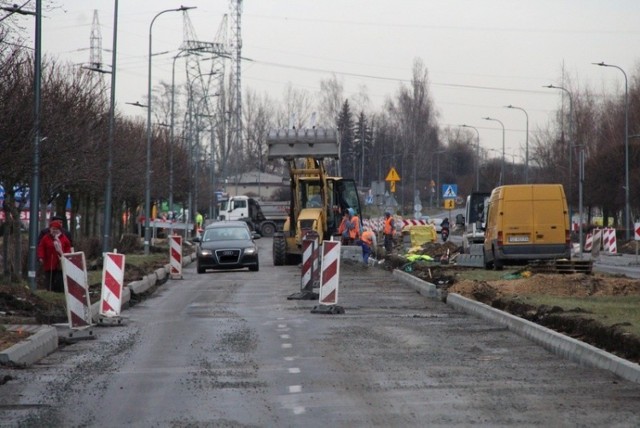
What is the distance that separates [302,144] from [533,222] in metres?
13.2

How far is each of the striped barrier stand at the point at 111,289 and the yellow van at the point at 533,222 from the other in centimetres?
1385

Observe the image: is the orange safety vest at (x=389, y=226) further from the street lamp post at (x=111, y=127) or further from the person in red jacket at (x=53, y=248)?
the person in red jacket at (x=53, y=248)

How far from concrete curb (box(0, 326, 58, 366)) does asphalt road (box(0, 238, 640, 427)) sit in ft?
0.56

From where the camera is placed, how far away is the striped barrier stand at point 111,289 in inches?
809

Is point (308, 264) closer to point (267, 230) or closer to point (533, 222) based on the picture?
point (533, 222)

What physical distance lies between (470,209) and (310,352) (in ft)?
139

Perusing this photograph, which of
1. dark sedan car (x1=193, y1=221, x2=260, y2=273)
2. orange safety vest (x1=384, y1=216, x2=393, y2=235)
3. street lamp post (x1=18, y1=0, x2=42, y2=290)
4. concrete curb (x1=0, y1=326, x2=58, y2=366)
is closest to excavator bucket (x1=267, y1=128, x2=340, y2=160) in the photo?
dark sedan car (x1=193, y1=221, x2=260, y2=273)

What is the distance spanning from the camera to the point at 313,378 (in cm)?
1275

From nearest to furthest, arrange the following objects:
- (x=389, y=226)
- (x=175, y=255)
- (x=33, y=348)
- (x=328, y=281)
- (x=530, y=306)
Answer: (x=33, y=348) → (x=530, y=306) → (x=328, y=281) → (x=175, y=255) → (x=389, y=226)

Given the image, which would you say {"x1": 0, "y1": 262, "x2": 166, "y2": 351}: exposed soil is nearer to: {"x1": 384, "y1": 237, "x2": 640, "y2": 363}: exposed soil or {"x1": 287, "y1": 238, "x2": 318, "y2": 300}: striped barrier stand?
{"x1": 287, "y1": 238, "x2": 318, "y2": 300}: striped barrier stand

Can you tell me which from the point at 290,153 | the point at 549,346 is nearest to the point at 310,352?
the point at 549,346

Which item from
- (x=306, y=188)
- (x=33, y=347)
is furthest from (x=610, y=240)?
(x=33, y=347)

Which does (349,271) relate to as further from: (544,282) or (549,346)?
(549,346)

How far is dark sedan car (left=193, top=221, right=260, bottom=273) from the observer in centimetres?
4003
